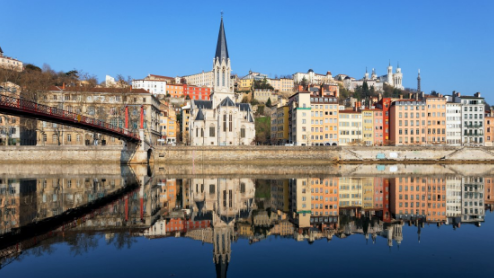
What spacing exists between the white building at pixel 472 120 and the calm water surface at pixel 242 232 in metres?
56.9

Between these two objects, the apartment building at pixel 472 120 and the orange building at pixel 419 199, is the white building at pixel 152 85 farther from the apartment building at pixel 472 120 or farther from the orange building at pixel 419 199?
the orange building at pixel 419 199

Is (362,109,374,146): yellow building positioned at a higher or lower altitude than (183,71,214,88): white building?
lower

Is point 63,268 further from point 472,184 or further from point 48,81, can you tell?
point 48,81

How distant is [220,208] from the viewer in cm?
2344

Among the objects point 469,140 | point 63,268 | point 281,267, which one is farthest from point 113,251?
point 469,140

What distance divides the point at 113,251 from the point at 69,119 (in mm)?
26333

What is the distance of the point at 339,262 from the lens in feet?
42.8

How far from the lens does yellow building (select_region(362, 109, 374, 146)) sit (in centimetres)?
8138

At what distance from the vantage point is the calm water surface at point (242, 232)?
12461 millimetres

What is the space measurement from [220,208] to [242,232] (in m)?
6.36

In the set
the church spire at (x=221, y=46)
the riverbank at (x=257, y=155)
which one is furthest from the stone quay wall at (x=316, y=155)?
the church spire at (x=221, y=46)

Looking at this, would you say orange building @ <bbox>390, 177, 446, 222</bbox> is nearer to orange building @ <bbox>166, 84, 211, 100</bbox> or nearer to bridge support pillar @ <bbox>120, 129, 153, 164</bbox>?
bridge support pillar @ <bbox>120, 129, 153, 164</bbox>

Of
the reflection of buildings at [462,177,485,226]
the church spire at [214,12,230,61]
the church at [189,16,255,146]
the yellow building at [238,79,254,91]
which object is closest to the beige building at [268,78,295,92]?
the yellow building at [238,79,254,91]

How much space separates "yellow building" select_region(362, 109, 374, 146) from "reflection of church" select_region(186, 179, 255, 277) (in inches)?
1982
